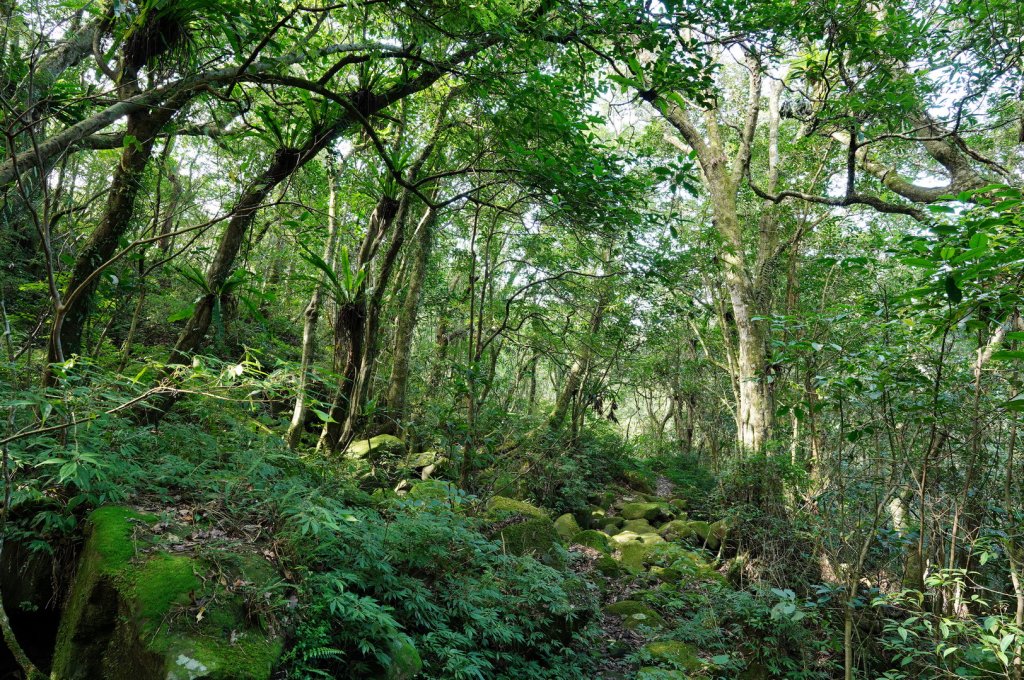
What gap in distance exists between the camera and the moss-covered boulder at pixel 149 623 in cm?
238

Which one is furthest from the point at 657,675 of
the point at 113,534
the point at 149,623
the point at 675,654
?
the point at 113,534

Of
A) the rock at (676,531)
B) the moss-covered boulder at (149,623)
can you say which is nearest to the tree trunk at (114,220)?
the moss-covered boulder at (149,623)

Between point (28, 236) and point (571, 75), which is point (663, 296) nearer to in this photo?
point (571, 75)

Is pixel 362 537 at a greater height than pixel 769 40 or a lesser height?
lesser

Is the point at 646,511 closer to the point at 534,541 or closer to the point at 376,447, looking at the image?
the point at 534,541

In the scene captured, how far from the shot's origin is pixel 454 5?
14.0 feet

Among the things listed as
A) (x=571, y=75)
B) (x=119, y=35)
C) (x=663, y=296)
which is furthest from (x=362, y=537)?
(x=663, y=296)

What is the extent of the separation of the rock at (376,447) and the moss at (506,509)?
4.81ft

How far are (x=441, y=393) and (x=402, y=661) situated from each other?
22.1 feet

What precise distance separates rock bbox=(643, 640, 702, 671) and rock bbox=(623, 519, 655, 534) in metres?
4.61

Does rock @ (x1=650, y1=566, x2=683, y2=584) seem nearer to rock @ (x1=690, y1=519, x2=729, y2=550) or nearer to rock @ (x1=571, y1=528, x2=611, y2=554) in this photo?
rock @ (x1=571, y1=528, x2=611, y2=554)

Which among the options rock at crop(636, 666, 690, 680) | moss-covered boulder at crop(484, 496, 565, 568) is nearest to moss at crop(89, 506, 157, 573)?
moss-covered boulder at crop(484, 496, 565, 568)

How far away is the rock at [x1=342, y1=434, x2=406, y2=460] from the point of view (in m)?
6.42

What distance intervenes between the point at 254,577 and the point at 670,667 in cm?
388
